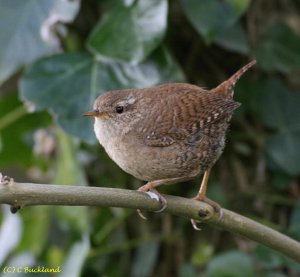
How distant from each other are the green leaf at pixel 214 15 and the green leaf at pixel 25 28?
562mm

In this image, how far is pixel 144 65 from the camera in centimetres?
279

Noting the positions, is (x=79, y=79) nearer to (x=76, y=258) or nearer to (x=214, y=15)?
(x=214, y=15)

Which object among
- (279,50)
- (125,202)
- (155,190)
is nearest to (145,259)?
(279,50)

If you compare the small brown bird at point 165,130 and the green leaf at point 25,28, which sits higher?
the green leaf at point 25,28

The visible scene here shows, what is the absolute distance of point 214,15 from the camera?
2.68 meters

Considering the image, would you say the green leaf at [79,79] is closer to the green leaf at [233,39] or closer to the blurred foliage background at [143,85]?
the blurred foliage background at [143,85]

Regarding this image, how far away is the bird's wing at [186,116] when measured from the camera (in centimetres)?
212

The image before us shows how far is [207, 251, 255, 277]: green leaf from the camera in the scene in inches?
112

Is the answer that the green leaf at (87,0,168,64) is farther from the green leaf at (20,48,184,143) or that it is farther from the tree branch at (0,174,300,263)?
the tree branch at (0,174,300,263)

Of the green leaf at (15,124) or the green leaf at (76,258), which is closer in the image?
the green leaf at (76,258)

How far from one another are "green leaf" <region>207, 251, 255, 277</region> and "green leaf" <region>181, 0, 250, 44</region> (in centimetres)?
100

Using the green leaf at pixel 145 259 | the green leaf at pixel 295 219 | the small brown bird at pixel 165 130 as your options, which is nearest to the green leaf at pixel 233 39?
the small brown bird at pixel 165 130

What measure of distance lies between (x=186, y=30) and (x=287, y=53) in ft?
1.72

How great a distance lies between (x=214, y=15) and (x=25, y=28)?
34.9 inches
